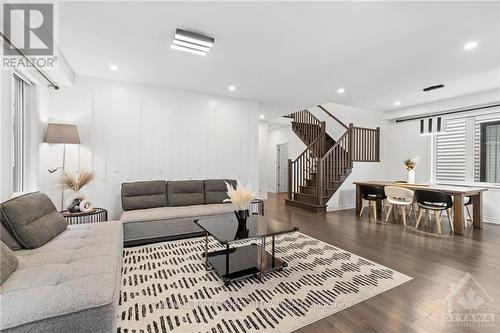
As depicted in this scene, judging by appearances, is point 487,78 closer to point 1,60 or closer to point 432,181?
point 432,181

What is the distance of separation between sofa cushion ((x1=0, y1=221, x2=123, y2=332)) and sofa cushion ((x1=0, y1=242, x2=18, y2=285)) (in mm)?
36

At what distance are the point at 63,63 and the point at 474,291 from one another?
5.81 m

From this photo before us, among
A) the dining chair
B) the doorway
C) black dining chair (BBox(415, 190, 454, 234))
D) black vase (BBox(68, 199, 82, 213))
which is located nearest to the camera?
black vase (BBox(68, 199, 82, 213))

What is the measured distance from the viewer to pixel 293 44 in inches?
119

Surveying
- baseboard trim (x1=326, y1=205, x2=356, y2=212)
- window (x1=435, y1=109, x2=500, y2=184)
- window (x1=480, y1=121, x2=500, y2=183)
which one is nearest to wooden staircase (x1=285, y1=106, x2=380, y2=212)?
baseboard trim (x1=326, y1=205, x2=356, y2=212)

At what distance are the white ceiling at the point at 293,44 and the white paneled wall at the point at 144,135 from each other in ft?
1.16

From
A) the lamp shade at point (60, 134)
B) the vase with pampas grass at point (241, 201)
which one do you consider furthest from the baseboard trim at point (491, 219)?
the lamp shade at point (60, 134)

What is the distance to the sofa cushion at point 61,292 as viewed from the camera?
121cm

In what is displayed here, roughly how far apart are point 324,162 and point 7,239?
595 cm

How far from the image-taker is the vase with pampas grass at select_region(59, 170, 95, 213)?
11.2 ft

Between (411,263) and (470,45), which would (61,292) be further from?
(470,45)

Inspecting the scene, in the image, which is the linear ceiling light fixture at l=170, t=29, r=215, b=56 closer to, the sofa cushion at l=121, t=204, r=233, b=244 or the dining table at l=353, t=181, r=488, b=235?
the sofa cushion at l=121, t=204, r=233, b=244

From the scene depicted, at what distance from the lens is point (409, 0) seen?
86.1 inches

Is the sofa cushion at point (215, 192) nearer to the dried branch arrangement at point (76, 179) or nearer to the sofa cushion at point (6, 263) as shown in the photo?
the dried branch arrangement at point (76, 179)
